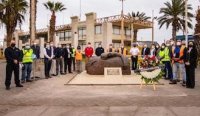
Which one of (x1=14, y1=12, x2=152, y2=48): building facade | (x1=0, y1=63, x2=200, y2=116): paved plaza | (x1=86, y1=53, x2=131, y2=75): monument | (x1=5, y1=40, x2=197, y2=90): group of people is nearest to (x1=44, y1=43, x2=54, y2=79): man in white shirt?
(x1=5, y1=40, x2=197, y2=90): group of people

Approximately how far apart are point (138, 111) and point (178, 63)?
22.6ft

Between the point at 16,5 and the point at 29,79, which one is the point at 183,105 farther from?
the point at 16,5

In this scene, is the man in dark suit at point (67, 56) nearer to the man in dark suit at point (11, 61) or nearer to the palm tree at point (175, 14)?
the man in dark suit at point (11, 61)

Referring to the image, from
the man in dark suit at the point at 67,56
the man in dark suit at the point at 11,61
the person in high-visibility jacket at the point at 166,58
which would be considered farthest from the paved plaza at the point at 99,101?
the man in dark suit at the point at 67,56

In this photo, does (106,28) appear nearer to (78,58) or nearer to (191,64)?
(78,58)

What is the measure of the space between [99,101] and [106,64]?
8682 millimetres

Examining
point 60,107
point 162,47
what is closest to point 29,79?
point 162,47

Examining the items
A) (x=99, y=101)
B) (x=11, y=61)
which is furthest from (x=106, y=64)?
(x=99, y=101)

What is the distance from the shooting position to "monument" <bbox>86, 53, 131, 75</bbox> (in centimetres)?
1998

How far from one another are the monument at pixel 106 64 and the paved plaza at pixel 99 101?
15.3ft

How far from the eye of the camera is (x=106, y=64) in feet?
65.6

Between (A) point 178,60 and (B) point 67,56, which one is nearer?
(A) point 178,60

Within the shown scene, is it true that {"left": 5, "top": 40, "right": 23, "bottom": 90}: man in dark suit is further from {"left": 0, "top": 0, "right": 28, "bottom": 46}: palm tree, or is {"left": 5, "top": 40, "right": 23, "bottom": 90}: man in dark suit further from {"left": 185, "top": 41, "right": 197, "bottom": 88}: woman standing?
{"left": 0, "top": 0, "right": 28, "bottom": 46}: palm tree

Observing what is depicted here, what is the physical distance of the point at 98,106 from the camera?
10.4m
